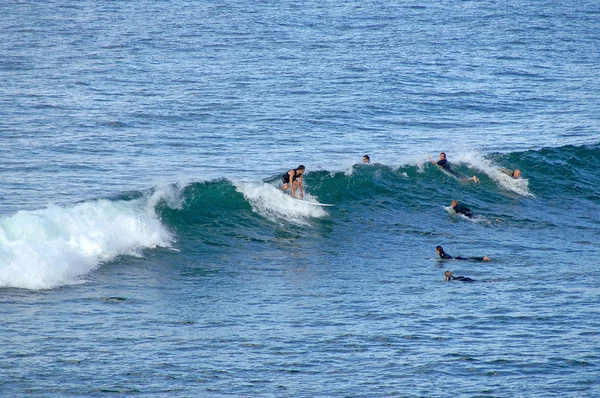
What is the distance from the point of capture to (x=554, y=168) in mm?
32844

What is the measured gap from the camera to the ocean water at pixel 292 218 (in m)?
15.9

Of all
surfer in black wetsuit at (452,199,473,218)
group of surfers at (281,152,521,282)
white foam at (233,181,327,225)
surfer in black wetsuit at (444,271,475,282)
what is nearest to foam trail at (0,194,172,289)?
white foam at (233,181,327,225)

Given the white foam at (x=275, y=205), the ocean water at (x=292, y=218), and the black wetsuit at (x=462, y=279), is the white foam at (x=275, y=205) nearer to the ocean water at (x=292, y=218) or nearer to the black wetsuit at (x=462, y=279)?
the ocean water at (x=292, y=218)

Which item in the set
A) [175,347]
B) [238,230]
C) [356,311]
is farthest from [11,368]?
[238,230]

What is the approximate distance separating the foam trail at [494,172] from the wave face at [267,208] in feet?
0.11

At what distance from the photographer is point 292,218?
89.1 feet

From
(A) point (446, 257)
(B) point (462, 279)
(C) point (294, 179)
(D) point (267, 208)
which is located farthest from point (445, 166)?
(B) point (462, 279)

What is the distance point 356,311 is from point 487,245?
7.13 m

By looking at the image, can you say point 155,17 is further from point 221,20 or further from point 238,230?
point 238,230

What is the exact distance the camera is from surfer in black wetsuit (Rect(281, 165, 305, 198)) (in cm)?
2686

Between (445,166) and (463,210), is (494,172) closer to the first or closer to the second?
(445,166)

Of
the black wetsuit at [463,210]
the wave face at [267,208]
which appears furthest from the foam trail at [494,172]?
the black wetsuit at [463,210]

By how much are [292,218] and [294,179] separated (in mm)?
1141

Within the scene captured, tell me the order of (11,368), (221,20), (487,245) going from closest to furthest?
1. (11,368)
2. (487,245)
3. (221,20)
